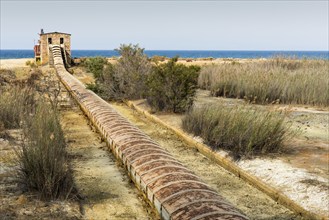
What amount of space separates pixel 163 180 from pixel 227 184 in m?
1.74

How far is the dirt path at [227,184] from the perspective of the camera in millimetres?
5141

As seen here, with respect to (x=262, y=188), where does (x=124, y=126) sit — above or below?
above

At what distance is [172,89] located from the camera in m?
11.5

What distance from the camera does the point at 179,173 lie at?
4.86 meters

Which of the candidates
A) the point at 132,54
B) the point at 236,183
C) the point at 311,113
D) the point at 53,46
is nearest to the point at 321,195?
the point at 236,183

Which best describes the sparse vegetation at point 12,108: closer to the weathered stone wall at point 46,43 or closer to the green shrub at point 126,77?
the green shrub at point 126,77

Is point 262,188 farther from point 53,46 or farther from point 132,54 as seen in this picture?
point 53,46

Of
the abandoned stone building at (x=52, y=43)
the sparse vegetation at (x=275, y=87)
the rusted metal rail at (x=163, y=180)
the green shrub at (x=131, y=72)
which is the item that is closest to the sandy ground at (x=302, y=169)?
the rusted metal rail at (x=163, y=180)

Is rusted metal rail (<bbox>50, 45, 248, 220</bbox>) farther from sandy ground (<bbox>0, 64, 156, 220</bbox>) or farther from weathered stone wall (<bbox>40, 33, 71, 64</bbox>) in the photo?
weathered stone wall (<bbox>40, 33, 71, 64</bbox>)

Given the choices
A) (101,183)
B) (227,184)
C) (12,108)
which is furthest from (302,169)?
(12,108)

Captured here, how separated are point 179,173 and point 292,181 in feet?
6.53

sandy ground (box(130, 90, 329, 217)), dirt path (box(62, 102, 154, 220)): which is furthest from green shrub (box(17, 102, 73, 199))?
sandy ground (box(130, 90, 329, 217))

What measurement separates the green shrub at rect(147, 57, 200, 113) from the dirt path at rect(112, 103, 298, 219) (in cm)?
215

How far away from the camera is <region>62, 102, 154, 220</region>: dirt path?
484cm
